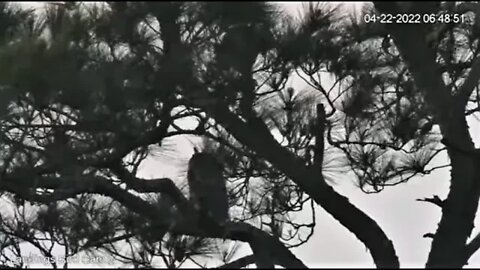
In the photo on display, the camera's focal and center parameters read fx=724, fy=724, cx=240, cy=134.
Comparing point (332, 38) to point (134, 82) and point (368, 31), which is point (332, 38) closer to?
point (368, 31)

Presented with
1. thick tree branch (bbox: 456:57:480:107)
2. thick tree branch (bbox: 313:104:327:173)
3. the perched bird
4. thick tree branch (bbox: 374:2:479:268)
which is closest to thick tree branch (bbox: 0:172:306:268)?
the perched bird

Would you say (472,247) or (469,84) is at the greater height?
(469,84)

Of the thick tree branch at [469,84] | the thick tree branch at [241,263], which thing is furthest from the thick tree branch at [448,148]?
the thick tree branch at [241,263]

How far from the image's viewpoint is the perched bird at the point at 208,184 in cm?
131

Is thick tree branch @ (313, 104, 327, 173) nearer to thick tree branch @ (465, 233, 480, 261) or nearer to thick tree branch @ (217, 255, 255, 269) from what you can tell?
thick tree branch @ (217, 255, 255, 269)

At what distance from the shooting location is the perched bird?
1.31 meters

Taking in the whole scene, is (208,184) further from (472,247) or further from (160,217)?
(472,247)

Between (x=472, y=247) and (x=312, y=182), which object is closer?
(x=312, y=182)

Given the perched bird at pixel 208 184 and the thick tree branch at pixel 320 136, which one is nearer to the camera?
the perched bird at pixel 208 184

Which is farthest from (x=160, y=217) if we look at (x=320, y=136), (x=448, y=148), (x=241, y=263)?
(x=448, y=148)

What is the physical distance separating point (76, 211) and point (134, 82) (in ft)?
1.15

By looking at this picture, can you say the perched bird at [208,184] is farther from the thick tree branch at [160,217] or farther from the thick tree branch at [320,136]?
the thick tree branch at [320,136]

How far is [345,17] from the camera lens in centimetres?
137

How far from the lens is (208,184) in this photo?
1.34 metres
